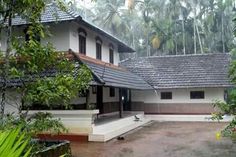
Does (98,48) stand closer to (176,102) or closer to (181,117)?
(176,102)

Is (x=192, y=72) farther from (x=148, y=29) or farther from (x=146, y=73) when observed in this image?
(x=148, y=29)

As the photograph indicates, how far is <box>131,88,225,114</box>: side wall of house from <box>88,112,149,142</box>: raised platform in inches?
127

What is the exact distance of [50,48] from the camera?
23.4 feet

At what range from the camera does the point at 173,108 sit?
22.4 m

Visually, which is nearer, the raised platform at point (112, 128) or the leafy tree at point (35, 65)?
the leafy tree at point (35, 65)

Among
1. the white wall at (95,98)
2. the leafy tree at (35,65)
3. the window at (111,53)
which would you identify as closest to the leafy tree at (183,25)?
the window at (111,53)

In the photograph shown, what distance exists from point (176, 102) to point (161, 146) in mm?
10743

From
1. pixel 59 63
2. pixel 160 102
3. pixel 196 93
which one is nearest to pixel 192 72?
pixel 196 93

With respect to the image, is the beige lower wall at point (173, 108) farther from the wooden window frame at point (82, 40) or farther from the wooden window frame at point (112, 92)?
the wooden window frame at point (82, 40)

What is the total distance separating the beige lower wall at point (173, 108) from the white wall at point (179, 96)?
0.21 m

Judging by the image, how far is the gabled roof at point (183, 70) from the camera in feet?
71.4

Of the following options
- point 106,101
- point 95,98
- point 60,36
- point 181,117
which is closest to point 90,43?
point 60,36

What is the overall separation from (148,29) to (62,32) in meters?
26.4

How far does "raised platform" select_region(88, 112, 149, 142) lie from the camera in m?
12.9
